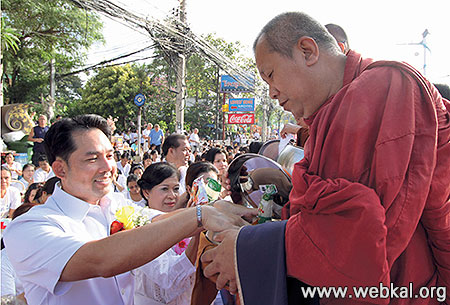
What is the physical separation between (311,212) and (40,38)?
21.9 m

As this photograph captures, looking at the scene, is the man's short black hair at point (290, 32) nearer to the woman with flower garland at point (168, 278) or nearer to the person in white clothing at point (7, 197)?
the woman with flower garland at point (168, 278)

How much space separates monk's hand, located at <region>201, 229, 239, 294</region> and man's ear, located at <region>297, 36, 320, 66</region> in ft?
2.42

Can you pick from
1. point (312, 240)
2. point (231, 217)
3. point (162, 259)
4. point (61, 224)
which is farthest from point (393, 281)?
point (61, 224)

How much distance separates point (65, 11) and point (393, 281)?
70.1ft

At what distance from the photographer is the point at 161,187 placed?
3.44 m

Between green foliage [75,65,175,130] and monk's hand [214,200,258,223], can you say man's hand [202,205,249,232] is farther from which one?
green foliage [75,65,175,130]

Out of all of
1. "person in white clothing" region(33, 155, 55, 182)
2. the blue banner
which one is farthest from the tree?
the blue banner

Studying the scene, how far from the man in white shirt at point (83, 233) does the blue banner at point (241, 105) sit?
25.6 meters

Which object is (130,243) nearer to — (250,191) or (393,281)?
(250,191)

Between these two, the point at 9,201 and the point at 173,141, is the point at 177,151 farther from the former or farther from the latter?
the point at 9,201

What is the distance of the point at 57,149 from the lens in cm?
197

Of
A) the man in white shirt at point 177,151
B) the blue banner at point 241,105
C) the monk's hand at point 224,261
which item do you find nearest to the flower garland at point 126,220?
Answer: the monk's hand at point 224,261

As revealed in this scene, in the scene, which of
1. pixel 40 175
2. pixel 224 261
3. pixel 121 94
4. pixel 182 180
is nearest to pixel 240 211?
pixel 224 261

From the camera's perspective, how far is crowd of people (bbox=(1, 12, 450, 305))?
1.08 meters
